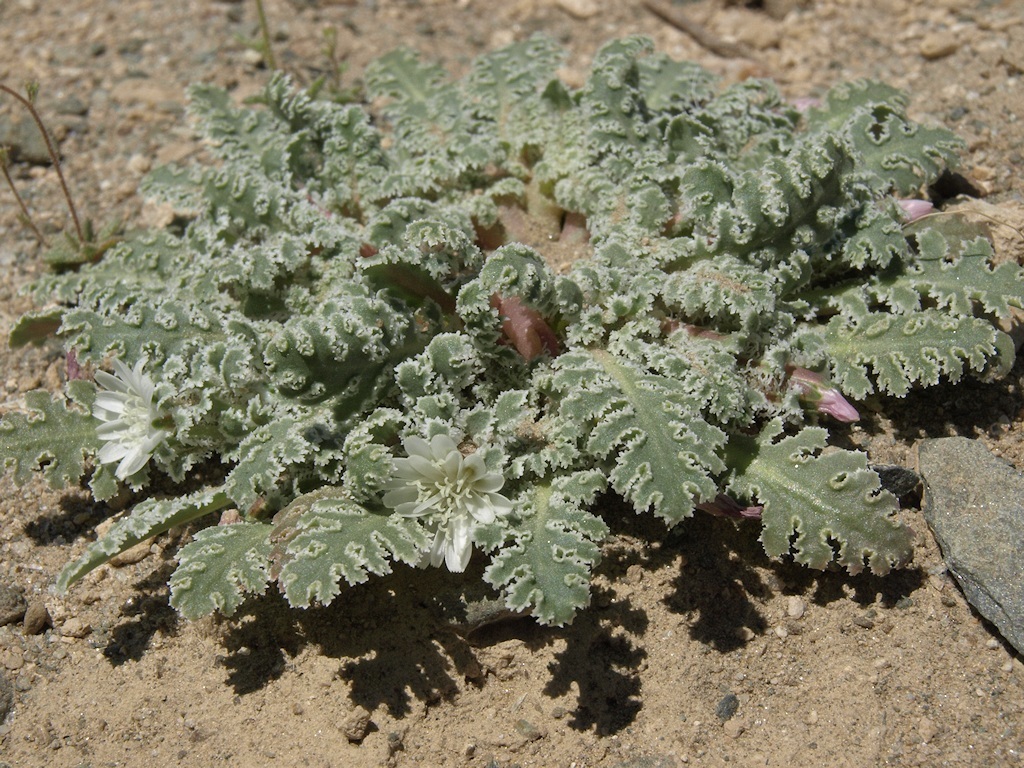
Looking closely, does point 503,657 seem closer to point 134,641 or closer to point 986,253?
point 134,641

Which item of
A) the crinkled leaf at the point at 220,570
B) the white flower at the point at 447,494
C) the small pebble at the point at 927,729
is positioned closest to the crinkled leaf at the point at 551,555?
the white flower at the point at 447,494

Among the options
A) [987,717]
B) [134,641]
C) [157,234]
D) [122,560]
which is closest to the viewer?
[987,717]

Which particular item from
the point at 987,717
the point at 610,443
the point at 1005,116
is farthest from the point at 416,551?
the point at 1005,116

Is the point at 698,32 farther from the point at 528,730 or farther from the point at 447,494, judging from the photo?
the point at 528,730

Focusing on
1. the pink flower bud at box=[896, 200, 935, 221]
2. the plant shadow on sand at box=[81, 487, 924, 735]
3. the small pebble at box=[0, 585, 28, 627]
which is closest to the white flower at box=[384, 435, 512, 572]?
the plant shadow on sand at box=[81, 487, 924, 735]

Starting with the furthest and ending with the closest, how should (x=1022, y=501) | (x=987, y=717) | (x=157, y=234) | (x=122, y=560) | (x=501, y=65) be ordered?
(x=501, y=65) < (x=157, y=234) < (x=122, y=560) < (x=1022, y=501) < (x=987, y=717)
